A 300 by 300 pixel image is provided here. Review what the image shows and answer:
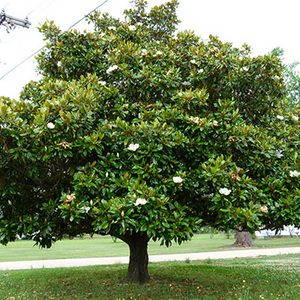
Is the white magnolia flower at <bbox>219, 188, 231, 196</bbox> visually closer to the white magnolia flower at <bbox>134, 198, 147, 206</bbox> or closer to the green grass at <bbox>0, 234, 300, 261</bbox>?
the white magnolia flower at <bbox>134, 198, 147, 206</bbox>

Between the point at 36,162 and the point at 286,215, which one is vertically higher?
the point at 36,162

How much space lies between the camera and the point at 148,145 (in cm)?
538

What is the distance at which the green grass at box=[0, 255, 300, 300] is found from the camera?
730cm

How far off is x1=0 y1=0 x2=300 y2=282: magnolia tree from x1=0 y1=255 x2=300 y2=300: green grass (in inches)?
61.3

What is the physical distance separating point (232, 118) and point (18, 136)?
3.37 m

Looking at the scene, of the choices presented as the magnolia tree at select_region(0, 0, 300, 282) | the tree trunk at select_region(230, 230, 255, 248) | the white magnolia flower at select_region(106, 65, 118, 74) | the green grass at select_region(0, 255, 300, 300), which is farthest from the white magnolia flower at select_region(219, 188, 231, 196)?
the tree trunk at select_region(230, 230, 255, 248)

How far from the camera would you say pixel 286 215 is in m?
5.91

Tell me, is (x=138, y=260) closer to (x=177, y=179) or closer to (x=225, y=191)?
(x=177, y=179)

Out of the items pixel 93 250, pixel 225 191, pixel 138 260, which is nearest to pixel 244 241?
pixel 93 250

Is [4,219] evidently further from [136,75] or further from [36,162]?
[136,75]

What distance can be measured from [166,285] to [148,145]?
13.9 feet

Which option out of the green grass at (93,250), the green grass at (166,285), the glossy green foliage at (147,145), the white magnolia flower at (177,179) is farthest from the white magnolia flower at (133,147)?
the green grass at (93,250)

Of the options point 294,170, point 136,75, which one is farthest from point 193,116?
point 294,170

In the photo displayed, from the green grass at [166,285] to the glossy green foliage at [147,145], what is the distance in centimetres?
155
